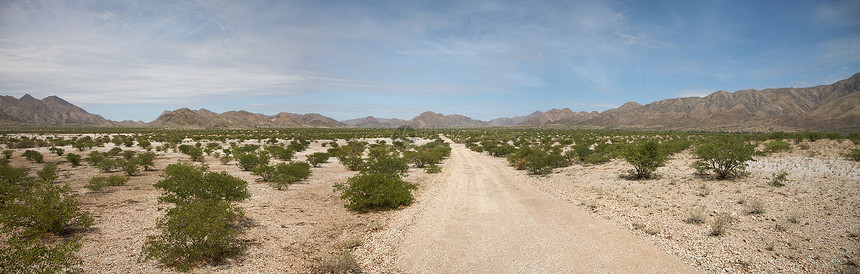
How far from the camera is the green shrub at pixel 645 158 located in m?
18.1

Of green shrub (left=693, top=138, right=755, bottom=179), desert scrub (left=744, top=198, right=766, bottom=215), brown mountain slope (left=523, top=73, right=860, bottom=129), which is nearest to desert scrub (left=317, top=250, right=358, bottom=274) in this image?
desert scrub (left=744, top=198, right=766, bottom=215)

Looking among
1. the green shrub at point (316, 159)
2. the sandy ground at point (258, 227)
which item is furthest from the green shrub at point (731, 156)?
the green shrub at point (316, 159)

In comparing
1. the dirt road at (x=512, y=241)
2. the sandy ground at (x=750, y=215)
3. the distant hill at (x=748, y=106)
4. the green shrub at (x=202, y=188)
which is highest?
the distant hill at (x=748, y=106)

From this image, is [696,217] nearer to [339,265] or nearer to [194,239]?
[339,265]

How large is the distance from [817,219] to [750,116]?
20923cm

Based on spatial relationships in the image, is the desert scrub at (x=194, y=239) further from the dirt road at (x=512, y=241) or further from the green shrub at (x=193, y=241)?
the dirt road at (x=512, y=241)

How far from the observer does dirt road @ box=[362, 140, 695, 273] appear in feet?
24.8

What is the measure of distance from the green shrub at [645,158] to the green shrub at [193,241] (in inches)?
754

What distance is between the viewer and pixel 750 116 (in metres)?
160

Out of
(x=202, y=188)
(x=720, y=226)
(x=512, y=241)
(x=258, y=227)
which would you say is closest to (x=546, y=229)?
(x=512, y=241)

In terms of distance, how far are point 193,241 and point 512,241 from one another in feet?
25.1

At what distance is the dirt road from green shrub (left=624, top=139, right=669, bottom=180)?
7.18 meters

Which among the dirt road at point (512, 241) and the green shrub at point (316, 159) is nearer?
the dirt road at point (512, 241)

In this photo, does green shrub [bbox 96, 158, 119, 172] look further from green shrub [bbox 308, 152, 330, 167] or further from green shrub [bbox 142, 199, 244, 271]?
green shrub [bbox 142, 199, 244, 271]
